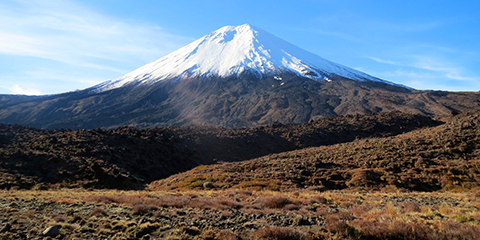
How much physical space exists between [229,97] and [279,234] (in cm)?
10102

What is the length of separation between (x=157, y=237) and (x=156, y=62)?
169 meters

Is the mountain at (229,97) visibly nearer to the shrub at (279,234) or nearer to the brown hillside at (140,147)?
the brown hillside at (140,147)

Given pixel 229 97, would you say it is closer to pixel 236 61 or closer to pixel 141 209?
pixel 236 61

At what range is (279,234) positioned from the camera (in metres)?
6.38

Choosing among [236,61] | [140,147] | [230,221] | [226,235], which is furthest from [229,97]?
[226,235]

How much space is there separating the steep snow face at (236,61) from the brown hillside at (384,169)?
104 m

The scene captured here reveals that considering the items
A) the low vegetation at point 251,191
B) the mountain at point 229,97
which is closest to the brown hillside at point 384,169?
the low vegetation at point 251,191

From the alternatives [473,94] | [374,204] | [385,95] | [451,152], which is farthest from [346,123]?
[473,94]

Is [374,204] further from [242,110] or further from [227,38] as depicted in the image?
[227,38]

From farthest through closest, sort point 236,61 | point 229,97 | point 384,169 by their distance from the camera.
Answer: point 236,61, point 229,97, point 384,169

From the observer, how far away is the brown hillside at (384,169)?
685 inches

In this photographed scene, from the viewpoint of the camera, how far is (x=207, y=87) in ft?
390

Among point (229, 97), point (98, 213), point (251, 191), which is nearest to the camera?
point (98, 213)

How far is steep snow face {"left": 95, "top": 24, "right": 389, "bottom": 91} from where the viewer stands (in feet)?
438
